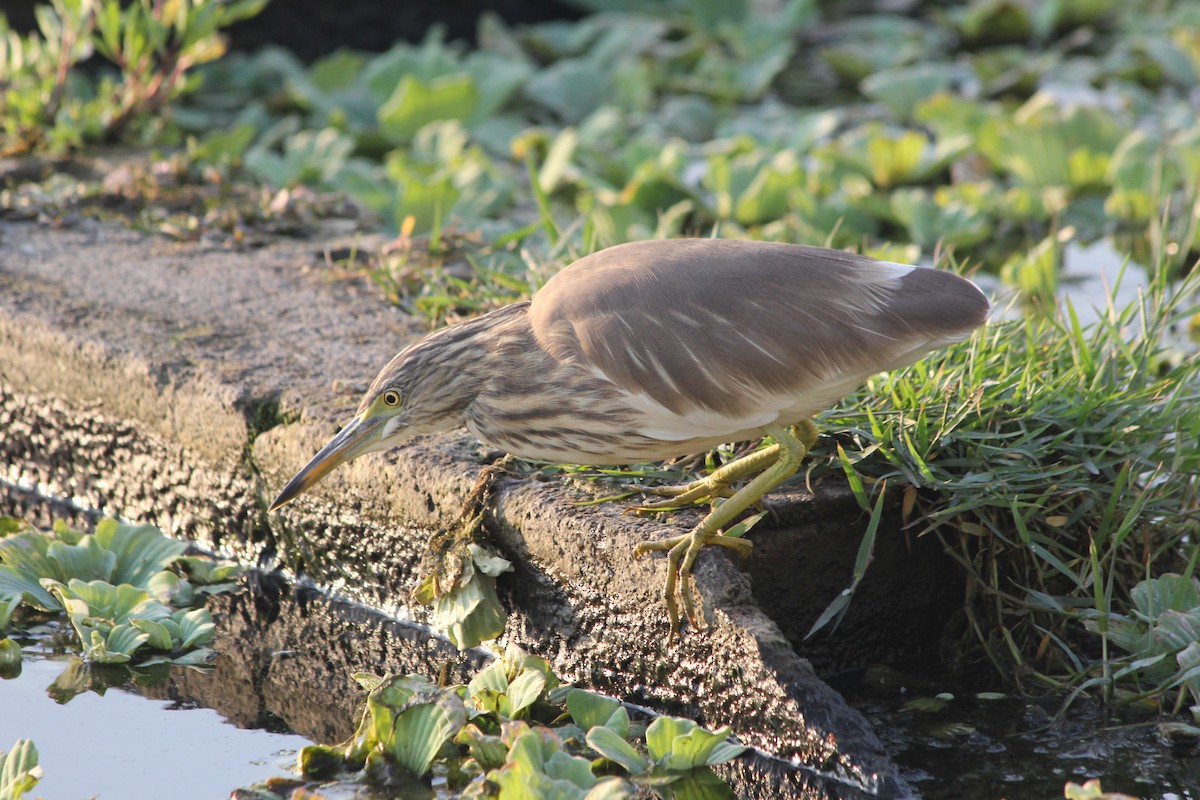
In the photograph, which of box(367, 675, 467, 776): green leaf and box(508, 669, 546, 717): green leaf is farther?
box(508, 669, 546, 717): green leaf

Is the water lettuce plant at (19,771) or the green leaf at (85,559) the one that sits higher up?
the water lettuce plant at (19,771)

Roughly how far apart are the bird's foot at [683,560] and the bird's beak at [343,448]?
2.40 ft

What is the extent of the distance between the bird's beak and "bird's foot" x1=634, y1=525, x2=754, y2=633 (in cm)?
73

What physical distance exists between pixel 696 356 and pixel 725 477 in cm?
36

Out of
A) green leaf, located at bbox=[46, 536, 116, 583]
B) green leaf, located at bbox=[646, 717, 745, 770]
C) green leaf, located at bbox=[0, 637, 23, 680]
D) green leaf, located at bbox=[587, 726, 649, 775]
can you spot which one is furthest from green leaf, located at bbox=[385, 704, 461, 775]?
green leaf, located at bbox=[46, 536, 116, 583]

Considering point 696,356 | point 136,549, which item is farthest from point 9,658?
point 696,356

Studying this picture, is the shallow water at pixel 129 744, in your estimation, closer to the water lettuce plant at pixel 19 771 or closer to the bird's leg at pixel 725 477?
the water lettuce plant at pixel 19 771

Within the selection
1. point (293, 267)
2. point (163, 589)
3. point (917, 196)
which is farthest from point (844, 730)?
point (917, 196)

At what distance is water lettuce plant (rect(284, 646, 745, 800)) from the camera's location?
2748mm

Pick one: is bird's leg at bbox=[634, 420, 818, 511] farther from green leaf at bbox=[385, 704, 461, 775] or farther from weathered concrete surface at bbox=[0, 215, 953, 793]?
green leaf at bbox=[385, 704, 461, 775]

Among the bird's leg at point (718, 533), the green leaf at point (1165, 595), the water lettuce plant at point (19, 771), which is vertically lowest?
the green leaf at point (1165, 595)

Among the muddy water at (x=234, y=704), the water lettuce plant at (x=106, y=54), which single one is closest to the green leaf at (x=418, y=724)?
the muddy water at (x=234, y=704)

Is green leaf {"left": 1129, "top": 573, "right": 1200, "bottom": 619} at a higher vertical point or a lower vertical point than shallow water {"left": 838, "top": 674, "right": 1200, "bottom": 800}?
higher

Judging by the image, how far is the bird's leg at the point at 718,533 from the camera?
3.05 metres
